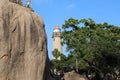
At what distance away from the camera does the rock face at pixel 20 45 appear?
39.4 feet

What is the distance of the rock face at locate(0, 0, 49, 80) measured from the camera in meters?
12.0

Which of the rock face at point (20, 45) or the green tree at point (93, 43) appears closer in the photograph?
the rock face at point (20, 45)

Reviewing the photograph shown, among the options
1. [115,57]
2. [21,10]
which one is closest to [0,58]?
[21,10]

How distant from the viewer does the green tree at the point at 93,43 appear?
4025cm

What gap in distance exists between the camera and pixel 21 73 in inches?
489

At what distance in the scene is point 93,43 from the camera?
40938mm

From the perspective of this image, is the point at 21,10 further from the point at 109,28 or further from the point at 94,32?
the point at 109,28

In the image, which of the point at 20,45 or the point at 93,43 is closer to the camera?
the point at 20,45

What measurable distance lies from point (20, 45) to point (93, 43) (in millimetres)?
28957

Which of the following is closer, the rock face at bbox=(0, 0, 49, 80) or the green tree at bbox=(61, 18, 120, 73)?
the rock face at bbox=(0, 0, 49, 80)

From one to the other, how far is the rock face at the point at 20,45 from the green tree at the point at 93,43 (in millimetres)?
27305

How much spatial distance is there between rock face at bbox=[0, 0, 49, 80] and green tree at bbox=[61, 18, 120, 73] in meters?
→ 27.3

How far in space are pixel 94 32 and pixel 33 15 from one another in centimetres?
3005

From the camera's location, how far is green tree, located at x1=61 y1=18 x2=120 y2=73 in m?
40.2
